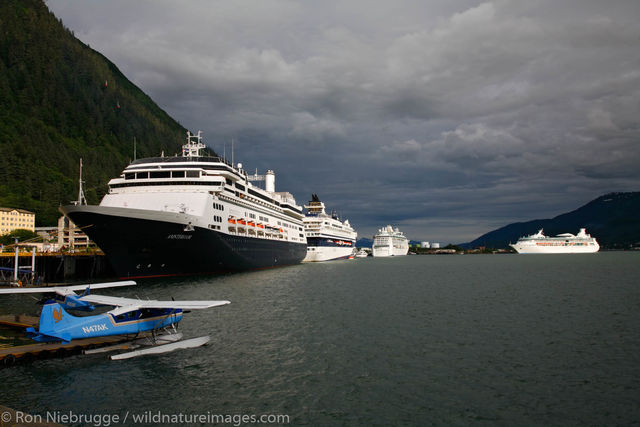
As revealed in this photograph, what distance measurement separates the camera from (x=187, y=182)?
52.2m

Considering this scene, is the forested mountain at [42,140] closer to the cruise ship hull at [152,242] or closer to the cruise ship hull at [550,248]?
the cruise ship hull at [152,242]

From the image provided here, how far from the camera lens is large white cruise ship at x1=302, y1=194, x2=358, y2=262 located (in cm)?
11062

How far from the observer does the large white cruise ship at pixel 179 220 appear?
4162 cm

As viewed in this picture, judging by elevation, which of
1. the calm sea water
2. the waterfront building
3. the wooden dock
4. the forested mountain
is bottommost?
the calm sea water

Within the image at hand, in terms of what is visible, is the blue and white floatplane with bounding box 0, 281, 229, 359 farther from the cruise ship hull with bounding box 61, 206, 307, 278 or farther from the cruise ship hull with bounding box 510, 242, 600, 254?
the cruise ship hull with bounding box 510, 242, 600, 254

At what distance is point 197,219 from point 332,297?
18.3 m

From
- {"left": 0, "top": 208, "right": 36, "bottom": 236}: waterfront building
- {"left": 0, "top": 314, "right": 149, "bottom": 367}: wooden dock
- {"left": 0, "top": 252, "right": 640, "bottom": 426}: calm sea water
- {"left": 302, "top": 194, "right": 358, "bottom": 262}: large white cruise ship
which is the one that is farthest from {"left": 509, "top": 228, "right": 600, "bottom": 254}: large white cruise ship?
{"left": 0, "top": 314, "right": 149, "bottom": 367}: wooden dock

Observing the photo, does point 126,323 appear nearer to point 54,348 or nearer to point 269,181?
point 54,348

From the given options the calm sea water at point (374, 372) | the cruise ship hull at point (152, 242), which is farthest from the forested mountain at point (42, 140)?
the calm sea water at point (374, 372)

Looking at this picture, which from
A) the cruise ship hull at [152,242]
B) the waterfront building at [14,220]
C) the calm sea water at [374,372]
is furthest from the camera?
the waterfront building at [14,220]

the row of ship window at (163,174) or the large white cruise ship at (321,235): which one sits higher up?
the row of ship window at (163,174)

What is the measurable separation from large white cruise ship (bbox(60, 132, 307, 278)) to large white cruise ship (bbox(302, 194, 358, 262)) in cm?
4184

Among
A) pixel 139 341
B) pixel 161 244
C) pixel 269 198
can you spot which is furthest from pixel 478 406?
pixel 269 198

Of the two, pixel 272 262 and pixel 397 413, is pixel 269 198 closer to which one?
pixel 272 262
